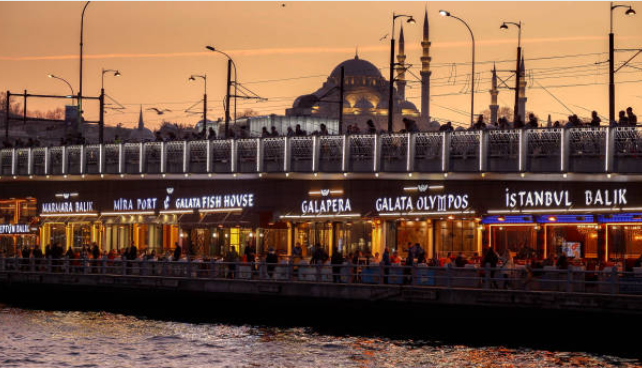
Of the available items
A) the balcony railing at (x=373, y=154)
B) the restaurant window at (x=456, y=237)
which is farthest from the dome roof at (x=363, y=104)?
the restaurant window at (x=456, y=237)

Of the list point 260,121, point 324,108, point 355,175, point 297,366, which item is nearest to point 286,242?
point 355,175

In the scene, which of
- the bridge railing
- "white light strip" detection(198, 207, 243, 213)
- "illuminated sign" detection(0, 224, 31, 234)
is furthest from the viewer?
"illuminated sign" detection(0, 224, 31, 234)

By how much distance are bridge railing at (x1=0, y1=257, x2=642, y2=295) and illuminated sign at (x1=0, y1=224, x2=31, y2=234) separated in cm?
1973

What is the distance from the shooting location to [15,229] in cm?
7056

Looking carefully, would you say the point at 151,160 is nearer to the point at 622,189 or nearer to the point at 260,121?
the point at 622,189

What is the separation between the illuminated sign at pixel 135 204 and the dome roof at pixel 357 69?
118630 mm

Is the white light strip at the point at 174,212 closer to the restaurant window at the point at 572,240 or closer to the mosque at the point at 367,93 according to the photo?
the restaurant window at the point at 572,240

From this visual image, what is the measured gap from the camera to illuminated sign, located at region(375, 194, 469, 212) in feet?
156

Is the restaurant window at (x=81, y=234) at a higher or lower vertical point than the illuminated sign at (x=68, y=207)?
lower

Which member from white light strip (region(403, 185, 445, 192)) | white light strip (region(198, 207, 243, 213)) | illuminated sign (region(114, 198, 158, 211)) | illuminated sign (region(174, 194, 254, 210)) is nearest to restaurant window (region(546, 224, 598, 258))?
white light strip (region(403, 185, 445, 192))

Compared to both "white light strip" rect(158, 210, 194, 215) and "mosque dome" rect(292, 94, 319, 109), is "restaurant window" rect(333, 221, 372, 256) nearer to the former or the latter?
"mosque dome" rect(292, 94, 319, 109)

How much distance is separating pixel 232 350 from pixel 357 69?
151359 mm

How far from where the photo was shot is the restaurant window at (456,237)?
48344 millimetres

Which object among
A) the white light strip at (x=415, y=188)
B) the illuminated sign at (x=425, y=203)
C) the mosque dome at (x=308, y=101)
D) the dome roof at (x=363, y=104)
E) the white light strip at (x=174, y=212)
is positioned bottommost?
the white light strip at (x=174, y=212)
